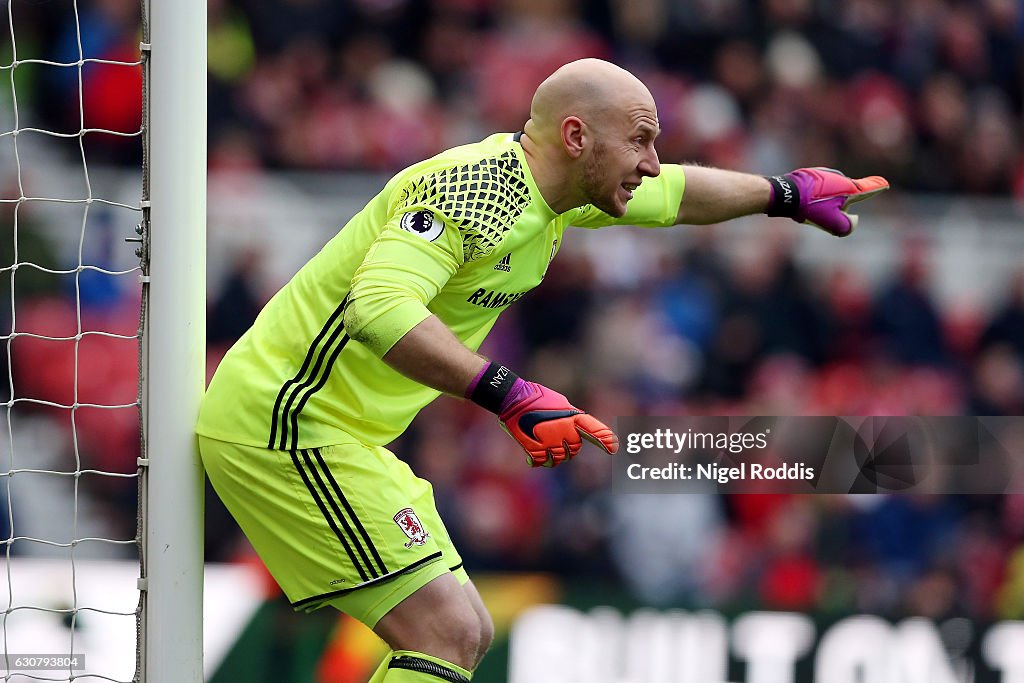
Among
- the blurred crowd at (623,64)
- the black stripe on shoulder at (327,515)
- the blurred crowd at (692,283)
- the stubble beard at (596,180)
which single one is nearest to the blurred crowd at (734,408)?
the blurred crowd at (692,283)

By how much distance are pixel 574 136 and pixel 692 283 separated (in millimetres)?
4114

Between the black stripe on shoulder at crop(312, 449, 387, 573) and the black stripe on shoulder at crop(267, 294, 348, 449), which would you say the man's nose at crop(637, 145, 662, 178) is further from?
the black stripe on shoulder at crop(312, 449, 387, 573)

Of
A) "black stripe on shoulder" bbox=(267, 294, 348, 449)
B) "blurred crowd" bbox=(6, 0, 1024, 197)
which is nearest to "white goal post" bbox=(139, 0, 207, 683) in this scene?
"black stripe on shoulder" bbox=(267, 294, 348, 449)

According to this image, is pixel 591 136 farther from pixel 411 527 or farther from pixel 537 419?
pixel 411 527

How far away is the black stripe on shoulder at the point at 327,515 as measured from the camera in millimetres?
3053

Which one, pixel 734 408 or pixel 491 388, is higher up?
pixel 734 408

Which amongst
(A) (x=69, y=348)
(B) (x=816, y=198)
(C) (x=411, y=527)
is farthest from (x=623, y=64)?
(C) (x=411, y=527)

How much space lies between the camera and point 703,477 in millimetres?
6594

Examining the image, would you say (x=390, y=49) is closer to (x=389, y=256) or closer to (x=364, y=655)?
(x=364, y=655)

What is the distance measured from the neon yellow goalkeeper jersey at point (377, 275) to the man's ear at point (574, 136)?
0.12 m

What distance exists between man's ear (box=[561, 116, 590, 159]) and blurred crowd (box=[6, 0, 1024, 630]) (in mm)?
3471

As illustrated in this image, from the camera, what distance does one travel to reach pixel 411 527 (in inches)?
121

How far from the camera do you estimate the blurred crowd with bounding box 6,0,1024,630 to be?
21.3 feet

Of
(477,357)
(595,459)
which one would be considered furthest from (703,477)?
(477,357)
